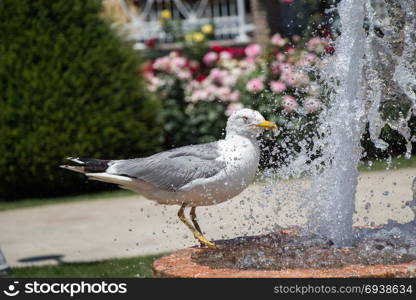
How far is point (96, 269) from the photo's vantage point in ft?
17.5

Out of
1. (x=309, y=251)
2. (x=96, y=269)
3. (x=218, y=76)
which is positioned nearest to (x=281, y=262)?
(x=309, y=251)

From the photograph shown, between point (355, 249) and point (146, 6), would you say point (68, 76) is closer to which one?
point (355, 249)

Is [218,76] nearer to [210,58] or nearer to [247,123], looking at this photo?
[210,58]

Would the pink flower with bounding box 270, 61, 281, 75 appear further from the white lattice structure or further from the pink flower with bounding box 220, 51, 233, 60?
the white lattice structure

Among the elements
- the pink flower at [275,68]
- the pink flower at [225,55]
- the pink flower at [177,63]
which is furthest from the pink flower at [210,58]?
the pink flower at [275,68]

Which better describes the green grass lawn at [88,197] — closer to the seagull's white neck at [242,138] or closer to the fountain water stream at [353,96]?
the fountain water stream at [353,96]

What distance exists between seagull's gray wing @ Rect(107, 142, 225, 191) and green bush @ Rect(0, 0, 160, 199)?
4.66 meters

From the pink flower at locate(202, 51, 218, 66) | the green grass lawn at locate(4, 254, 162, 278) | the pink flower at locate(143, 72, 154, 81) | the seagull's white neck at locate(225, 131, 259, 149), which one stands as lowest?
the green grass lawn at locate(4, 254, 162, 278)

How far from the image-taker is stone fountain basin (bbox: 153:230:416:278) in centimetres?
296

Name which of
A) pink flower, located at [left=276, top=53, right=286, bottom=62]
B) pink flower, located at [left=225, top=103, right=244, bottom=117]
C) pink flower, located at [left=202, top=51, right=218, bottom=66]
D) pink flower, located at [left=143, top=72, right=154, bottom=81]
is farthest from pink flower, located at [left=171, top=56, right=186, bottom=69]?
pink flower, located at [left=276, top=53, right=286, bottom=62]

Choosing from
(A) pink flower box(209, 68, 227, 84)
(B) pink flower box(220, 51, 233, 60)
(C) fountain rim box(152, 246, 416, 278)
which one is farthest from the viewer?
(B) pink flower box(220, 51, 233, 60)

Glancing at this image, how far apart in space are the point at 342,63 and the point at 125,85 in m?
5.16

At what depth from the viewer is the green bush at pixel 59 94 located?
27.5ft

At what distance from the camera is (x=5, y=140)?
838 centimetres
